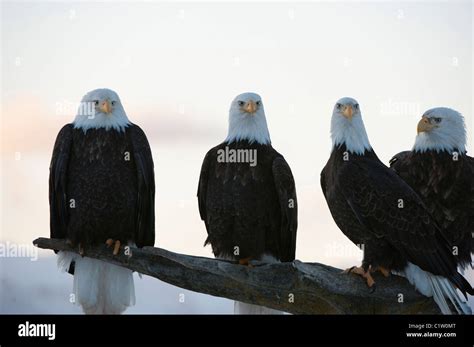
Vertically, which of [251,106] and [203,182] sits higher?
[251,106]

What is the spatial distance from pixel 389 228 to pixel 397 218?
110mm

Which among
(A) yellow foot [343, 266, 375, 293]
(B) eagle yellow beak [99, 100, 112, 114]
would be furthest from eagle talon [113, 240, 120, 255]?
(A) yellow foot [343, 266, 375, 293]

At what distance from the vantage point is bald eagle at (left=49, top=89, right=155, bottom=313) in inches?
316

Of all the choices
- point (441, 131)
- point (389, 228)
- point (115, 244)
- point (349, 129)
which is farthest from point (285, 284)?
point (441, 131)

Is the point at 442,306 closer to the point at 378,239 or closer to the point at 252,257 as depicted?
the point at 378,239

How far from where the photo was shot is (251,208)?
26.5ft

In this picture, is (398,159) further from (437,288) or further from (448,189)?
(437,288)

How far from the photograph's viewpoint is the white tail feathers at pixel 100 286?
8.56 m

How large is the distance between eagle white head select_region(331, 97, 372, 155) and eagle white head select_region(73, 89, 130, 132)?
1921mm

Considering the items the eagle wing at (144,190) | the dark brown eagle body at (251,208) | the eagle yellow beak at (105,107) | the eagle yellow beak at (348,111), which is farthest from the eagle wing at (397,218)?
the eagle yellow beak at (105,107)

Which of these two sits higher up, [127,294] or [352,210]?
[352,210]
